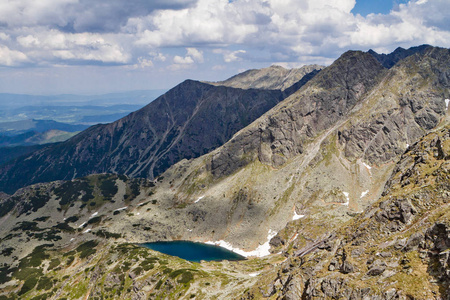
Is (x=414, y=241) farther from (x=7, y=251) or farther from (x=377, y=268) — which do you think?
(x=7, y=251)

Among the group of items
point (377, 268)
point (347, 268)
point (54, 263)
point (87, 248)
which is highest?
point (377, 268)

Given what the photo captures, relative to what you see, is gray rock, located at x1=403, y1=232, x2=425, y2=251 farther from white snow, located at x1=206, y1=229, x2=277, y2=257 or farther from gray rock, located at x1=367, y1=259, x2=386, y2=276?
white snow, located at x1=206, y1=229, x2=277, y2=257

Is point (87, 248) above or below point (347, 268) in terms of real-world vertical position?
below

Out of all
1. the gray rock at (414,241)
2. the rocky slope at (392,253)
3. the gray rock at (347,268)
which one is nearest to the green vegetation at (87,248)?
the rocky slope at (392,253)

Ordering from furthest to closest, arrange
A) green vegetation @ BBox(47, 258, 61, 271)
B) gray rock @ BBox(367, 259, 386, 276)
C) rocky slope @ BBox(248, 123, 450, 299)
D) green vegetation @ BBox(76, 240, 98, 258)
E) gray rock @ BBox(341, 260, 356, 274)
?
green vegetation @ BBox(76, 240, 98, 258) → green vegetation @ BBox(47, 258, 61, 271) → gray rock @ BBox(341, 260, 356, 274) → gray rock @ BBox(367, 259, 386, 276) → rocky slope @ BBox(248, 123, 450, 299)

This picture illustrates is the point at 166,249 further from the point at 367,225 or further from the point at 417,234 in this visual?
the point at 417,234

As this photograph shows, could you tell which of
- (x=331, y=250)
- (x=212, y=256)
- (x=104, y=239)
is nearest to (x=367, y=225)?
(x=331, y=250)

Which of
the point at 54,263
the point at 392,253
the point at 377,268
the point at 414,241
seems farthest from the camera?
the point at 54,263

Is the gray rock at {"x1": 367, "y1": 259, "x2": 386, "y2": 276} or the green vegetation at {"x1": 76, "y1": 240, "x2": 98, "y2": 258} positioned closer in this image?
the gray rock at {"x1": 367, "y1": 259, "x2": 386, "y2": 276}

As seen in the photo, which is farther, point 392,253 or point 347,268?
point 347,268

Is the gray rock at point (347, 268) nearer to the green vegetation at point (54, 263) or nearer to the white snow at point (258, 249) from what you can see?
the white snow at point (258, 249)

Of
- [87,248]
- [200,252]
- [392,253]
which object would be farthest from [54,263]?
[392,253]

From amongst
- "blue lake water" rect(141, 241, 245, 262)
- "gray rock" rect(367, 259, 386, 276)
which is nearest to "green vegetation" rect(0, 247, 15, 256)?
"blue lake water" rect(141, 241, 245, 262)
